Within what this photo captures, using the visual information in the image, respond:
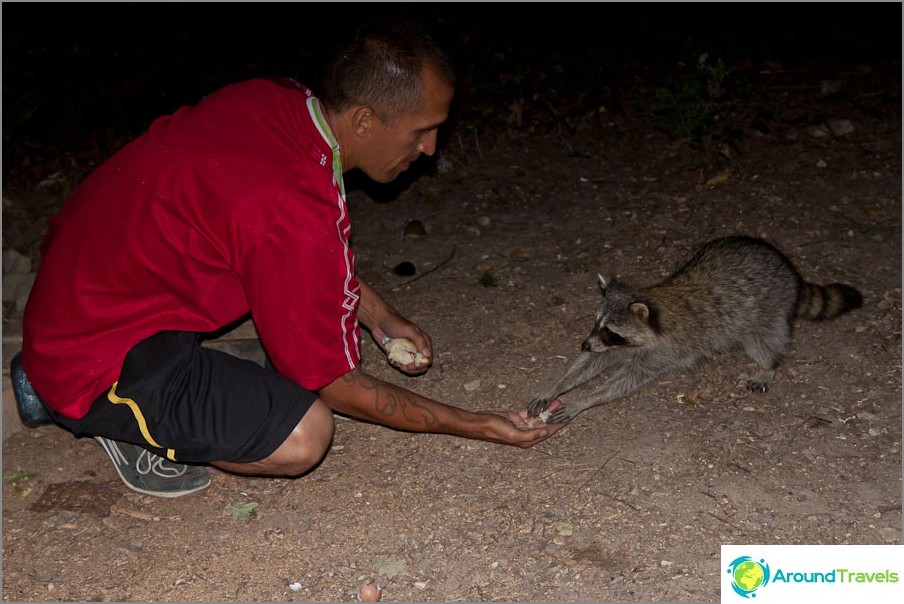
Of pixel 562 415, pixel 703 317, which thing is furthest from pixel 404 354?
pixel 703 317

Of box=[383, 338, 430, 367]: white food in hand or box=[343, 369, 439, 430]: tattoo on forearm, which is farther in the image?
box=[383, 338, 430, 367]: white food in hand

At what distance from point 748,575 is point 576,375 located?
1.40 metres

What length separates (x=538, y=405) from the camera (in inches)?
155

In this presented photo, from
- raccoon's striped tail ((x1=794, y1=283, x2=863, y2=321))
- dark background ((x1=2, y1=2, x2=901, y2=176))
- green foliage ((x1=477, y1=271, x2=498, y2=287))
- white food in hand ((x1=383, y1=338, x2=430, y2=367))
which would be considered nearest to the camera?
white food in hand ((x1=383, y1=338, x2=430, y2=367))

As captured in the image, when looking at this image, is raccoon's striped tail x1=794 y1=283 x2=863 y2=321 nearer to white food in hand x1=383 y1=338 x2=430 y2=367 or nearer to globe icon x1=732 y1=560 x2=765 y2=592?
globe icon x1=732 y1=560 x2=765 y2=592

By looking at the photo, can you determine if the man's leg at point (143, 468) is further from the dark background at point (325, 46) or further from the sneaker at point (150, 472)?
the dark background at point (325, 46)

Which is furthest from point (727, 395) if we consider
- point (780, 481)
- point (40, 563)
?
point (40, 563)

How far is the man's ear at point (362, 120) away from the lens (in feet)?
9.86

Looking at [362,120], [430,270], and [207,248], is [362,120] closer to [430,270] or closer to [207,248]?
[207,248]

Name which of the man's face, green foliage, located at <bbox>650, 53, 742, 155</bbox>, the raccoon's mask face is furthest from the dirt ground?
the man's face

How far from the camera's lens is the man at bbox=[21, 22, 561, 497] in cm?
277

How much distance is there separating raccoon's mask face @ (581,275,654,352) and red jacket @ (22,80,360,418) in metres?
1.46

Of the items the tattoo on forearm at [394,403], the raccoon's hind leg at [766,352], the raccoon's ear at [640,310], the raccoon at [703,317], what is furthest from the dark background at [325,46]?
the tattoo on forearm at [394,403]

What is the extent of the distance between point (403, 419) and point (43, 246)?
56.1 inches
